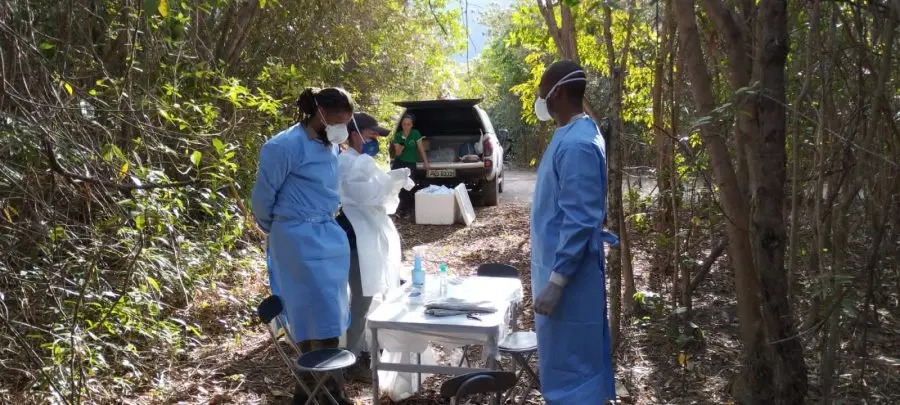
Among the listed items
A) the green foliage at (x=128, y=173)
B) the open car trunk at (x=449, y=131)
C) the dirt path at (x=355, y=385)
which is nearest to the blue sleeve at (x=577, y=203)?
the green foliage at (x=128, y=173)

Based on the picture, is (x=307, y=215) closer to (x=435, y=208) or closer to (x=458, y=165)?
(x=435, y=208)

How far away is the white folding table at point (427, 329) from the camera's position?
3.14m

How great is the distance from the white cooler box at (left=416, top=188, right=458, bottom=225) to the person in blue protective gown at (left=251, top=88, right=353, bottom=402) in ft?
18.6

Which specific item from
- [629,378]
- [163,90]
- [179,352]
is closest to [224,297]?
[179,352]

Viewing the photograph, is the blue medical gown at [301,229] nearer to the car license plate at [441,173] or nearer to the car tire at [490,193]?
the car license plate at [441,173]

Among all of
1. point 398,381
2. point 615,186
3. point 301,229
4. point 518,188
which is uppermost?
point 615,186

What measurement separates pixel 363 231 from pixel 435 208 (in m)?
5.21

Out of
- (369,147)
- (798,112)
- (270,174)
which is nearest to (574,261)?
(798,112)

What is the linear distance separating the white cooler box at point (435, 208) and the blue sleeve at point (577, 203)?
22.1 feet

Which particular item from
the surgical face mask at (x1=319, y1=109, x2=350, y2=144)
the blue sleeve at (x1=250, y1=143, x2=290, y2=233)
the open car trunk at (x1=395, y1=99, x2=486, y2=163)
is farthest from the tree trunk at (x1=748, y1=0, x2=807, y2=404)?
the open car trunk at (x1=395, y1=99, x2=486, y2=163)

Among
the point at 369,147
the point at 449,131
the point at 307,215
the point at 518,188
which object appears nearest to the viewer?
the point at 307,215

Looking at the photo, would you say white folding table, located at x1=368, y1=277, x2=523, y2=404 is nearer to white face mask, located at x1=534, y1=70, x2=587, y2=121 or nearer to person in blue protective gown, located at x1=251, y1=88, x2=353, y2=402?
person in blue protective gown, located at x1=251, y1=88, x2=353, y2=402

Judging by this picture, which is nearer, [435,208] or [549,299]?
[549,299]

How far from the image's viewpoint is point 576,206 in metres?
2.70
